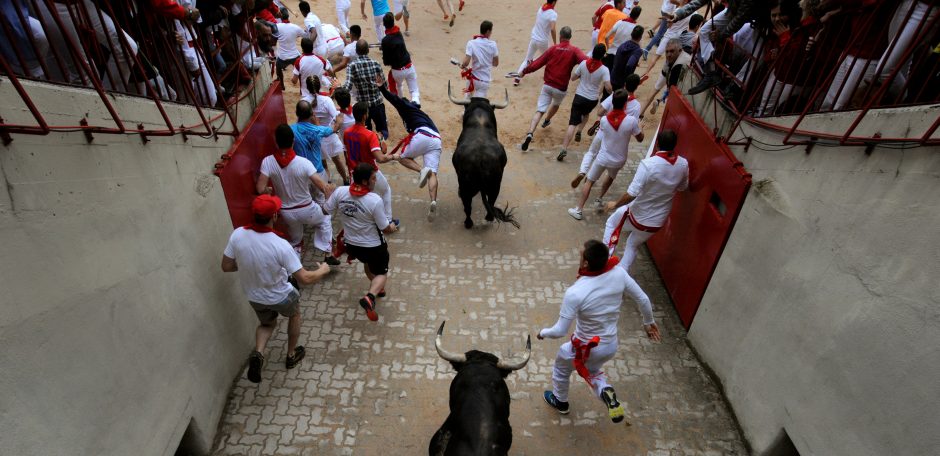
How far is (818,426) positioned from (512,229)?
176 inches

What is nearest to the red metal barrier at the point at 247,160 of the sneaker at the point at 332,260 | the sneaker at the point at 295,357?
the sneaker at the point at 332,260

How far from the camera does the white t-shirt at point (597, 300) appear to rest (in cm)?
398

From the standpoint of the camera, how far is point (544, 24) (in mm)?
10508

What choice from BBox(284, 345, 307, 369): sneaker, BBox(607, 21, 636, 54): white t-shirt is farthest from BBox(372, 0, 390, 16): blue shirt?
BBox(284, 345, 307, 369): sneaker

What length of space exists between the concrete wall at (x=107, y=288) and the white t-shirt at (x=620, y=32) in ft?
26.4

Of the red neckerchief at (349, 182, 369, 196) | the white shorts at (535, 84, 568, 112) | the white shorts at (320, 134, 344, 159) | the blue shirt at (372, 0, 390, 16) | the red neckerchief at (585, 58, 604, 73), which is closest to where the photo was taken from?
the red neckerchief at (349, 182, 369, 196)

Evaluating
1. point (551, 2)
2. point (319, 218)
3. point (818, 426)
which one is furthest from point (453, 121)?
point (818, 426)

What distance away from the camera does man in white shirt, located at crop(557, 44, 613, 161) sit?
324 inches

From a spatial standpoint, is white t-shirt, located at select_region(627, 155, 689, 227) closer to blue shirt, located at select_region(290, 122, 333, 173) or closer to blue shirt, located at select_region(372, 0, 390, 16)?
blue shirt, located at select_region(290, 122, 333, 173)

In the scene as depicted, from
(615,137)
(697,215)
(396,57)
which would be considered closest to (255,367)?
(697,215)

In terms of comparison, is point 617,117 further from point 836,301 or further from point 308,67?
point 308,67

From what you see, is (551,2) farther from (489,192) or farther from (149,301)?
(149,301)

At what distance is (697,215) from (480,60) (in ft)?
17.2

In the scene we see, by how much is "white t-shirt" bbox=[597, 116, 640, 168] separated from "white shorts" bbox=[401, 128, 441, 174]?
7.67ft
